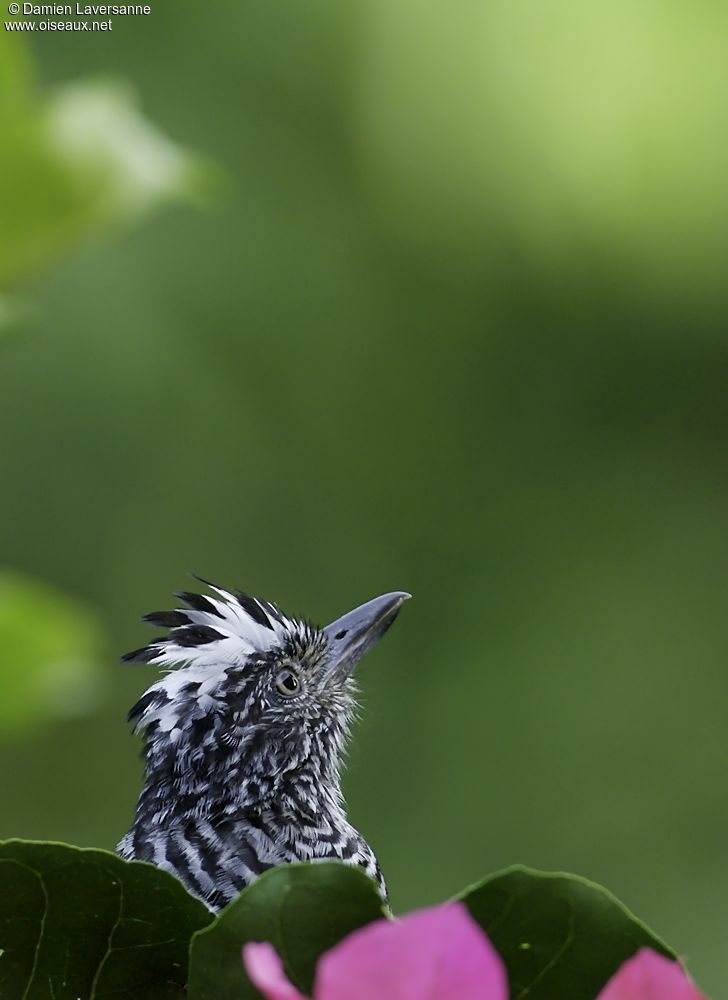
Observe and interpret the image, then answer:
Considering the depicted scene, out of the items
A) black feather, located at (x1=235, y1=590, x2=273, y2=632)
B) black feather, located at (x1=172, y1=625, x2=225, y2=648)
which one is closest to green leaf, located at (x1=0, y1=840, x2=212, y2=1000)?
black feather, located at (x1=172, y1=625, x2=225, y2=648)

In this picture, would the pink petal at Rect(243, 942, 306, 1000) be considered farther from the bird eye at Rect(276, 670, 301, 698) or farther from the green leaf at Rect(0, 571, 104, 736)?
the bird eye at Rect(276, 670, 301, 698)

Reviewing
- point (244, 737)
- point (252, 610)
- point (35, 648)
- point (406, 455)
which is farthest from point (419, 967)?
point (406, 455)

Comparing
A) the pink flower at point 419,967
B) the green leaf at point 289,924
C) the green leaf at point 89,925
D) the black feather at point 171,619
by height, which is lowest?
the pink flower at point 419,967

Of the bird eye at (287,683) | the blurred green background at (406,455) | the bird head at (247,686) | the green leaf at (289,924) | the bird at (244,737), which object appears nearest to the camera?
the green leaf at (289,924)

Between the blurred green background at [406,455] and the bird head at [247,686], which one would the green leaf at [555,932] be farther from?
the blurred green background at [406,455]

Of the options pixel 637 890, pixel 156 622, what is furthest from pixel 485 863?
pixel 156 622

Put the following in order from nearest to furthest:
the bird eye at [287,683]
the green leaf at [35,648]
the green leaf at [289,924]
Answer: the green leaf at [289,924] < the green leaf at [35,648] < the bird eye at [287,683]

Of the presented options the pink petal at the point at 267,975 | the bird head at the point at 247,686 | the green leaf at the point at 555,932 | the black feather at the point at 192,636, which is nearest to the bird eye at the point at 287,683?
the bird head at the point at 247,686
